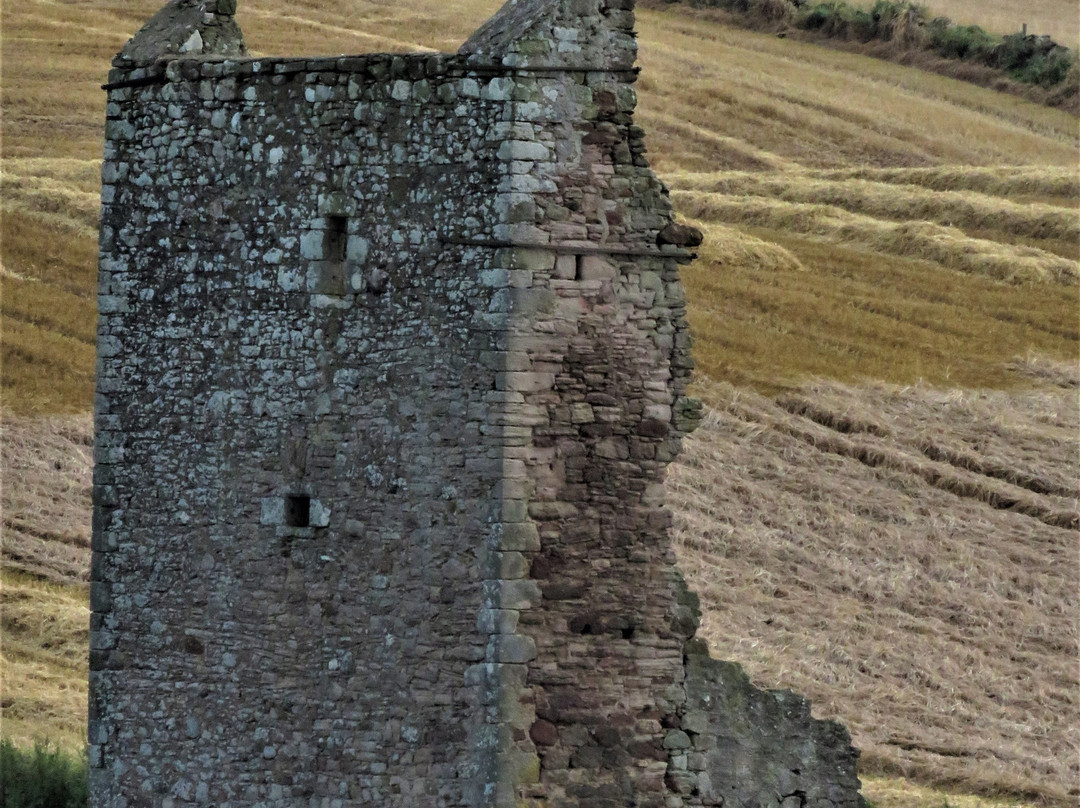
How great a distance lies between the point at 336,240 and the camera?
12.6 meters

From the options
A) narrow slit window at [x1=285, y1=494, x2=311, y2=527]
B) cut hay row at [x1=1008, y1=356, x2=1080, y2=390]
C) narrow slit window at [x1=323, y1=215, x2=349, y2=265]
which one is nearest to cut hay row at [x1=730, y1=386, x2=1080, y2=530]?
cut hay row at [x1=1008, y1=356, x2=1080, y2=390]

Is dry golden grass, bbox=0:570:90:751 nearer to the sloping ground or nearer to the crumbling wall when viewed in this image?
the crumbling wall

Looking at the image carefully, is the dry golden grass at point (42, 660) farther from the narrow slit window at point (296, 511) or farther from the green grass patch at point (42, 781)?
the narrow slit window at point (296, 511)

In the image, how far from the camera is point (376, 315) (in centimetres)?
1230

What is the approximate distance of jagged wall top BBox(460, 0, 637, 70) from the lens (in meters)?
11.7

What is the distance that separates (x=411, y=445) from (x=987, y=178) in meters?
30.9

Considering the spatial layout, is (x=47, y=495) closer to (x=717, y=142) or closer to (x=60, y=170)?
(x=60, y=170)

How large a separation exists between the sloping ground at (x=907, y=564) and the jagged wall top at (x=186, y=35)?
301 inches

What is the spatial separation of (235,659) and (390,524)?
5.11 feet

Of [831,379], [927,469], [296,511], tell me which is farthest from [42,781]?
[831,379]

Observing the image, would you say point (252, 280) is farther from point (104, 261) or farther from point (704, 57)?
point (704, 57)

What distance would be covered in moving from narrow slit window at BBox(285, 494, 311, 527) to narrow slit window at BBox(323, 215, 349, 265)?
1402mm

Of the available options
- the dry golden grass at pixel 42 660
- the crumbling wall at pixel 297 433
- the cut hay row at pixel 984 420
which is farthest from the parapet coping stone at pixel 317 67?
the cut hay row at pixel 984 420

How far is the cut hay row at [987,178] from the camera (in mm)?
40562
